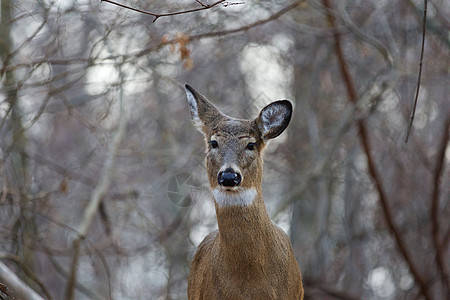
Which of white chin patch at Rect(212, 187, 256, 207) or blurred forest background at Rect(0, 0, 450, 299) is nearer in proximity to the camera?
white chin patch at Rect(212, 187, 256, 207)

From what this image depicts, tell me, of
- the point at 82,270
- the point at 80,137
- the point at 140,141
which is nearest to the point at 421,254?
the point at 140,141

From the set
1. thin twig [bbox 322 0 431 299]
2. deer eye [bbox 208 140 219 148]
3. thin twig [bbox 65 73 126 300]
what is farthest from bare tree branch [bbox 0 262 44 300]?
thin twig [bbox 322 0 431 299]

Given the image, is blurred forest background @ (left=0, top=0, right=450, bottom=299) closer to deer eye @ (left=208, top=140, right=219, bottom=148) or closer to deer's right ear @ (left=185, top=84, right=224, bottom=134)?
deer's right ear @ (left=185, top=84, right=224, bottom=134)

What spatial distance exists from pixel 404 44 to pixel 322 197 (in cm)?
295

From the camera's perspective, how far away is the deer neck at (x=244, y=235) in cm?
576

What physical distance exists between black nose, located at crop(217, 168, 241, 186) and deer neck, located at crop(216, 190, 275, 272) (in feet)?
1.25

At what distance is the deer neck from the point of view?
5762 mm

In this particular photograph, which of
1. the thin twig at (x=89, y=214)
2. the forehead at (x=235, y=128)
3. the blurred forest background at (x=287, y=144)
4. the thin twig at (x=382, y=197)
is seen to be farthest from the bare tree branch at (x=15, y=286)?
the thin twig at (x=382, y=197)

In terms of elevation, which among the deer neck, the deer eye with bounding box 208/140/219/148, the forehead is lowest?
the deer neck

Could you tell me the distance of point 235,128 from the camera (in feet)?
19.6

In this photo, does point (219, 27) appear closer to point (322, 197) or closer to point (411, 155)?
point (322, 197)

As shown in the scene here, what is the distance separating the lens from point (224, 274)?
5.86 meters

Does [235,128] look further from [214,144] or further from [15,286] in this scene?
[15,286]

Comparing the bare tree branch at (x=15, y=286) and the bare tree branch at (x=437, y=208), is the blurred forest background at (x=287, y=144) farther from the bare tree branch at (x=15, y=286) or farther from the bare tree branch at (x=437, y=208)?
the bare tree branch at (x=15, y=286)
